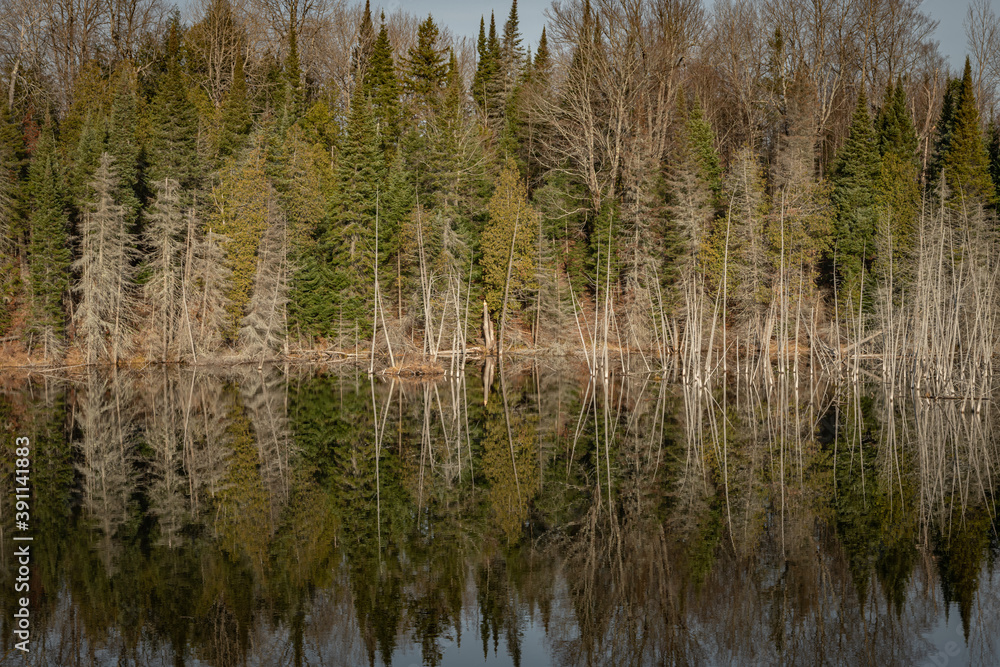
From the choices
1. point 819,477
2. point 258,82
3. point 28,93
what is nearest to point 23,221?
point 28,93

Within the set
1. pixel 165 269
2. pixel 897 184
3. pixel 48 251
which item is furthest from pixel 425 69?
pixel 897 184

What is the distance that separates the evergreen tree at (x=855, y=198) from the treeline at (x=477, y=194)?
0.42ft

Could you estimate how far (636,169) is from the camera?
40.7 meters

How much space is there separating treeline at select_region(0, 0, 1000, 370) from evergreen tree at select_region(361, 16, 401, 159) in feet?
0.86

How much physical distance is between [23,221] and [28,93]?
11642 millimetres

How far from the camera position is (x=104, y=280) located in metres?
35.1

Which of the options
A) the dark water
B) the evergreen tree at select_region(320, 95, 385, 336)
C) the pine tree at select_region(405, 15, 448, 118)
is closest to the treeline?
the evergreen tree at select_region(320, 95, 385, 336)

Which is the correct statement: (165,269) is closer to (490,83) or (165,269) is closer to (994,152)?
(490,83)

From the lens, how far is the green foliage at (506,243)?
4000 cm

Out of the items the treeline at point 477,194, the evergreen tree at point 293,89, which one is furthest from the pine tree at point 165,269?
the evergreen tree at point 293,89

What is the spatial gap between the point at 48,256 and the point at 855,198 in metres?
40.7

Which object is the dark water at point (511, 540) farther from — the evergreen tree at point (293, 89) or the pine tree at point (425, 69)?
the pine tree at point (425, 69)

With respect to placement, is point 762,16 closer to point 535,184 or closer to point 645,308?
point 535,184

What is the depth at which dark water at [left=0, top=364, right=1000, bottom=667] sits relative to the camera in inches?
288
